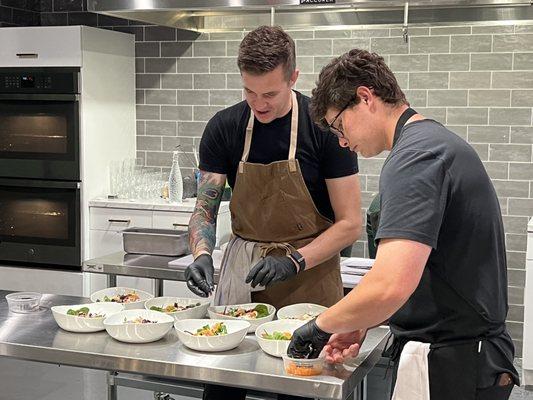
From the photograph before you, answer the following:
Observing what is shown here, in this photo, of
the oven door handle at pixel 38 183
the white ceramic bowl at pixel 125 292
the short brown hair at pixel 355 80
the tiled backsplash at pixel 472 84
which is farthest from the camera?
the oven door handle at pixel 38 183

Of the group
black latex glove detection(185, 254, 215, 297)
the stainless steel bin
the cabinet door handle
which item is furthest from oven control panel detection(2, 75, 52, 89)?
black latex glove detection(185, 254, 215, 297)

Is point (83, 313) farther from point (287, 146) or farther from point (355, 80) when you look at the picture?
point (355, 80)

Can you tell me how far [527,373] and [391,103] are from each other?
3.23 meters

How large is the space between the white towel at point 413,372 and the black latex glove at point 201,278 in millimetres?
906

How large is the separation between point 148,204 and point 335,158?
263 cm

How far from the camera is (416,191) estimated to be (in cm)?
179

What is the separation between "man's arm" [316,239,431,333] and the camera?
1775mm

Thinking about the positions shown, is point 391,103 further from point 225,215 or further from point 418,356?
point 225,215

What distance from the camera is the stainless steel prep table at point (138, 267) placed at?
150 inches

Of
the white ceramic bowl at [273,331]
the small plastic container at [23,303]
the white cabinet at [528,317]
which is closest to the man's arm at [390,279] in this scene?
the white ceramic bowl at [273,331]

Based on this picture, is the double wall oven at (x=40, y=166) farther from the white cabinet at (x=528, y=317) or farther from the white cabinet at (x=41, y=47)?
the white cabinet at (x=528, y=317)

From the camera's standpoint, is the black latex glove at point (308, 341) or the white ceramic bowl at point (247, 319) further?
the white ceramic bowl at point (247, 319)

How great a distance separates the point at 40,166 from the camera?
5352 mm

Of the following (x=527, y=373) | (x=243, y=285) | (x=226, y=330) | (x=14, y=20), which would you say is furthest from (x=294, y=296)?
(x=14, y=20)
